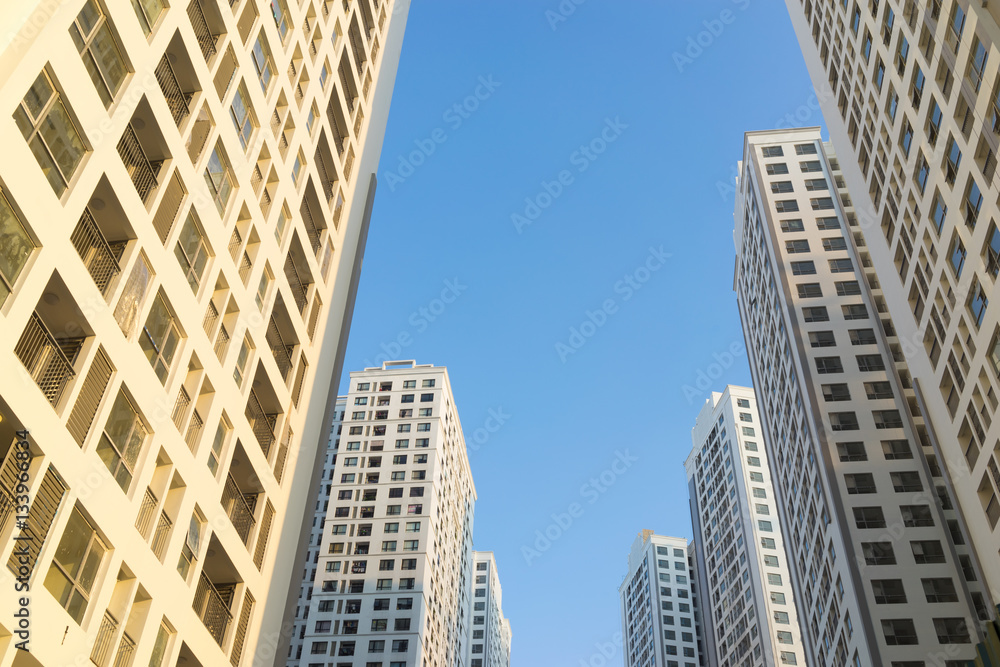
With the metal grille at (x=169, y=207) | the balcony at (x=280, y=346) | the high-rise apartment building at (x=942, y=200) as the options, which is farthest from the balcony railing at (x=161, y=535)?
the high-rise apartment building at (x=942, y=200)

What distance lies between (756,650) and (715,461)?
32.9 m

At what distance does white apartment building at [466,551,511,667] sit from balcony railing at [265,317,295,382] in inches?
4383

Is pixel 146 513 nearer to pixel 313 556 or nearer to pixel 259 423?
pixel 259 423

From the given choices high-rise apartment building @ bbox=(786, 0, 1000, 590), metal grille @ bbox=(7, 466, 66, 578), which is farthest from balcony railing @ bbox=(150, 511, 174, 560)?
high-rise apartment building @ bbox=(786, 0, 1000, 590)

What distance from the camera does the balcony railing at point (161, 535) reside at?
20.3 meters

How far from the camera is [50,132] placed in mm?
16875

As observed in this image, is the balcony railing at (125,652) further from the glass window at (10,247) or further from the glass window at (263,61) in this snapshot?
the glass window at (263,61)

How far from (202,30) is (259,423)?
12.4 metres

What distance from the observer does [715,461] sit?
124562 millimetres

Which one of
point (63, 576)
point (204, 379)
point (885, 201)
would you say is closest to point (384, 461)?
point (885, 201)

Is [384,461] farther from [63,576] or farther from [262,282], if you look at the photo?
[63,576]

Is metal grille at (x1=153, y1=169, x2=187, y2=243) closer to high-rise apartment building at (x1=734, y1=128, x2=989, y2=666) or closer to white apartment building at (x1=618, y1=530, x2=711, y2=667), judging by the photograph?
high-rise apartment building at (x1=734, y1=128, x2=989, y2=666)

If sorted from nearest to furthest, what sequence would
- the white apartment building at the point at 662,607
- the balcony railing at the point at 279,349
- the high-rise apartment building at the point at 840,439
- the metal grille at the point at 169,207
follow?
the metal grille at the point at 169,207, the balcony railing at the point at 279,349, the high-rise apartment building at the point at 840,439, the white apartment building at the point at 662,607

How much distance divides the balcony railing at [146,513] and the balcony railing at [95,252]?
16.6 feet
